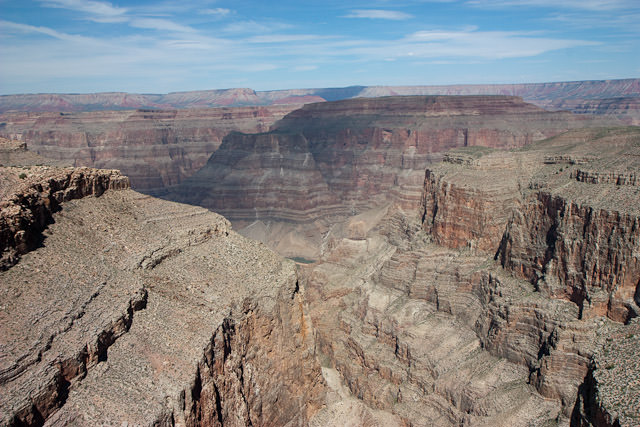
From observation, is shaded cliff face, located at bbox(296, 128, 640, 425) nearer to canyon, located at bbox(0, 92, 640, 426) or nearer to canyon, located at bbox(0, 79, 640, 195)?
canyon, located at bbox(0, 92, 640, 426)

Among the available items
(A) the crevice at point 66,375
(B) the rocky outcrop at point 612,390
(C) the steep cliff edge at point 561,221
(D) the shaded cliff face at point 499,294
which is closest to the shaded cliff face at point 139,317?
(A) the crevice at point 66,375

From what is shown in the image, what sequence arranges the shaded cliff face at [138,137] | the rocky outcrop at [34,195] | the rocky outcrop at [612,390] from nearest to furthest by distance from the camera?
1. the rocky outcrop at [34,195]
2. the rocky outcrop at [612,390]
3. the shaded cliff face at [138,137]

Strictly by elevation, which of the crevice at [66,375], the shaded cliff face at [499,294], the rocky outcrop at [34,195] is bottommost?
the shaded cliff face at [499,294]

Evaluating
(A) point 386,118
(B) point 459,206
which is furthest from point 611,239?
(A) point 386,118

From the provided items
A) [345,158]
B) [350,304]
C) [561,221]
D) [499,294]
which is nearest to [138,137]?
[345,158]

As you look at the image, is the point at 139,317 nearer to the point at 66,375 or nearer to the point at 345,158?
the point at 66,375

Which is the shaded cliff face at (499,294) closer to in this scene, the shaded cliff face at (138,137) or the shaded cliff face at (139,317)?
the shaded cliff face at (139,317)
